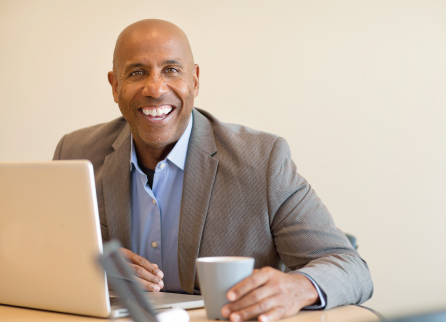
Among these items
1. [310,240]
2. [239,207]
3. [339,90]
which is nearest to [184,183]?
[239,207]

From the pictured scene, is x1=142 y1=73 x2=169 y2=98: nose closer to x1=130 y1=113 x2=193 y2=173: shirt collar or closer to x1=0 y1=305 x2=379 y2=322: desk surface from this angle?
x1=130 y1=113 x2=193 y2=173: shirt collar

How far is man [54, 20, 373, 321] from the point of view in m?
1.42

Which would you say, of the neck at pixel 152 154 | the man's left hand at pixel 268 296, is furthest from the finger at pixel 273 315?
the neck at pixel 152 154

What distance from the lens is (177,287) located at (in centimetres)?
151

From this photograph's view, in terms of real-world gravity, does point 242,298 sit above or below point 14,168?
below

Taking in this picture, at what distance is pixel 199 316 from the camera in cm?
96

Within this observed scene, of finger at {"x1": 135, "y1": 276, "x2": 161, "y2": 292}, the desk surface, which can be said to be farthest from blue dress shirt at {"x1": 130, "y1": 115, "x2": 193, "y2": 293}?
the desk surface

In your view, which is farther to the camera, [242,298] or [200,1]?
[200,1]

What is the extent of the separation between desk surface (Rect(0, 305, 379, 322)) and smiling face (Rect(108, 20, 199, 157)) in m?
0.74

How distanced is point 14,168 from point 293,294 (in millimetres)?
575

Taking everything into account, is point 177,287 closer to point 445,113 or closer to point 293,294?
point 293,294

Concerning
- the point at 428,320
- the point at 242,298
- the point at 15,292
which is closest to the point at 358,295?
the point at 242,298

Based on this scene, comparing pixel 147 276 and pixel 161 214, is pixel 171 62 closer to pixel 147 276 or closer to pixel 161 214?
pixel 161 214

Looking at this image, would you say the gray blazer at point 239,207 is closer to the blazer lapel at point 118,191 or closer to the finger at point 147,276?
the blazer lapel at point 118,191
